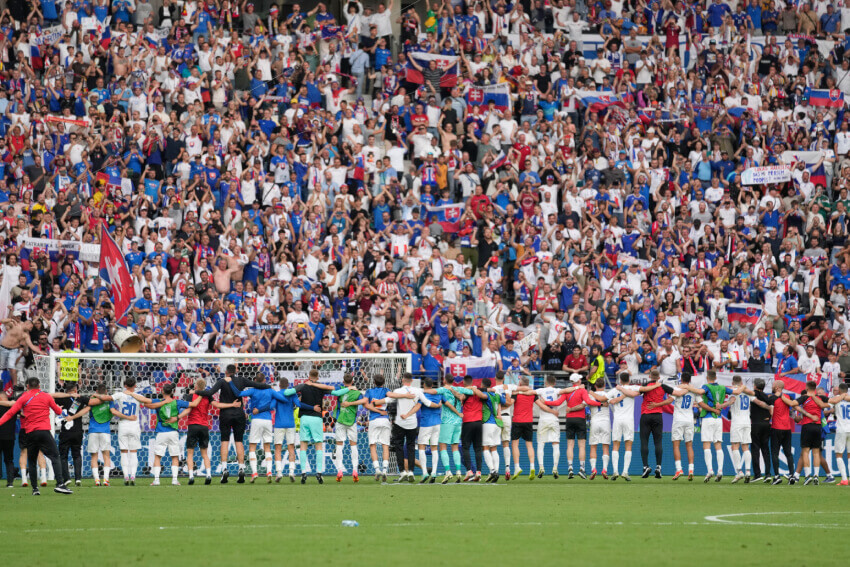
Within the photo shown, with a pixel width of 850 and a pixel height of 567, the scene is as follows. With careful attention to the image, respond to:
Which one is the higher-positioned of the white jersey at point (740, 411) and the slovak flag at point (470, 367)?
the slovak flag at point (470, 367)

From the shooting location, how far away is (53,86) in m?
31.0

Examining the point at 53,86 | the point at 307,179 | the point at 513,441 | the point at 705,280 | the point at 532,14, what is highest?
the point at 532,14

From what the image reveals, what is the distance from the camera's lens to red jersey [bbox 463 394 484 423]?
23.6 meters

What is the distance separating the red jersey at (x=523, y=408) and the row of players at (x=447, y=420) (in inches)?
0.7

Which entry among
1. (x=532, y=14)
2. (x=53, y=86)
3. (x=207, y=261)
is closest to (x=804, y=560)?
(x=207, y=261)

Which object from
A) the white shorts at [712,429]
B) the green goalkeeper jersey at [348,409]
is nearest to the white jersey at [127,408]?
the green goalkeeper jersey at [348,409]

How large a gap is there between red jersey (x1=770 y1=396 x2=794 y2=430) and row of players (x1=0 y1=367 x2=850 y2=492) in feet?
0.06

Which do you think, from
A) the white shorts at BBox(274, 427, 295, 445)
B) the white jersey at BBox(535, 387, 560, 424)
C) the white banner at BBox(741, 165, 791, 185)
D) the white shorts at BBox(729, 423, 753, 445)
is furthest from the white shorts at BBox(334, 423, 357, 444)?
the white banner at BBox(741, 165, 791, 185)

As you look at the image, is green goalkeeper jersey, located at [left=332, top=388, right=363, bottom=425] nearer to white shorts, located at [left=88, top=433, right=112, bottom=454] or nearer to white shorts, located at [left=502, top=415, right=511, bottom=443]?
white shorts, located at [left=502, top=415, right=511, bottom=443]

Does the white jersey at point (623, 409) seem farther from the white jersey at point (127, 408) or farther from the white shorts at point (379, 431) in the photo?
the white jersey at point (127, 408)

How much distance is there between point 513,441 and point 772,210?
12.3 m

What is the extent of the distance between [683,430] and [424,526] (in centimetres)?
1048

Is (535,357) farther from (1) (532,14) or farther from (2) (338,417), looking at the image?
(1) (532,14)

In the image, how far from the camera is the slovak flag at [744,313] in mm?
30562
